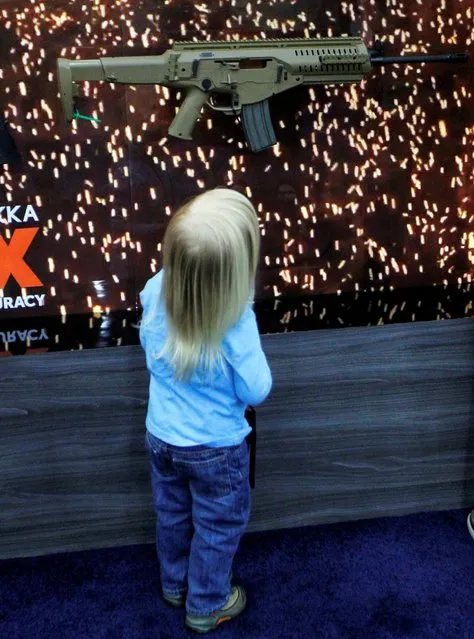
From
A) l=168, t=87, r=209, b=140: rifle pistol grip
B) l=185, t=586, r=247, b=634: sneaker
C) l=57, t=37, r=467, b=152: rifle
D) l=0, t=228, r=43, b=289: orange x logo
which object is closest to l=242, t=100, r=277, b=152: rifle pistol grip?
l=57, t=37, r=467, b=152: rifle

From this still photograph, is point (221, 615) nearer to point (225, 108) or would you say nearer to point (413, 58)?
point (225, 108)

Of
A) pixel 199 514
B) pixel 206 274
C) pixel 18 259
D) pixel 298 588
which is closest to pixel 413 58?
pixel 206 274

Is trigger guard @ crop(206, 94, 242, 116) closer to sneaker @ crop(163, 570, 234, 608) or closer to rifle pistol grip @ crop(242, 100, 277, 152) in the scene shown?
rifle pistol grip @ crop(242, 100, 277, 152)

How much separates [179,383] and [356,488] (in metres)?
0.91

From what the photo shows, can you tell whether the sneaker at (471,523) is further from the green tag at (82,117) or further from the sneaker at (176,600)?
the green tag at (82,117)

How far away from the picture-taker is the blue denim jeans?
187cm

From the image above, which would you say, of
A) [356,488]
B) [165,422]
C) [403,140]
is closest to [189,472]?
[165,422]

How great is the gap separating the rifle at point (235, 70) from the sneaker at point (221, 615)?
48.1 inches

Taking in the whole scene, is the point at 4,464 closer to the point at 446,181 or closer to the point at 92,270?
the point at 92,270

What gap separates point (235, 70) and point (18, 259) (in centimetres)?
76

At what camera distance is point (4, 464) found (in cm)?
221

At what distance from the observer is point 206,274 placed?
1.67 metres

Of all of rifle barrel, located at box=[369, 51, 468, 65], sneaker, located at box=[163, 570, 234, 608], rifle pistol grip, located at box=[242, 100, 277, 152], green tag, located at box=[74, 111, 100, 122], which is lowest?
sneaker, located at box=[163, 570, 234, 608]

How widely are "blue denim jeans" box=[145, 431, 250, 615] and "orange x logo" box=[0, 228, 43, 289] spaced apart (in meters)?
0.54
